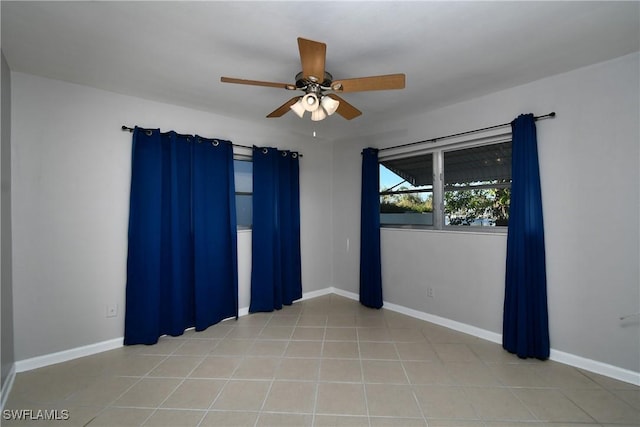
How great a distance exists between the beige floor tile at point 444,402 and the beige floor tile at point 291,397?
2.53 feet

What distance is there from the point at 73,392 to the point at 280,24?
9.77ft

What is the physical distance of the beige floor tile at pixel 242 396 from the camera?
186 cm

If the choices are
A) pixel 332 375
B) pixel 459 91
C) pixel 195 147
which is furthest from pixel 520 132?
pixel 195 147

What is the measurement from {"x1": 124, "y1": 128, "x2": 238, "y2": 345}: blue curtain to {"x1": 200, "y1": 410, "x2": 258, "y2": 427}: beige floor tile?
1.38m

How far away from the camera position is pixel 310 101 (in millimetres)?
1920

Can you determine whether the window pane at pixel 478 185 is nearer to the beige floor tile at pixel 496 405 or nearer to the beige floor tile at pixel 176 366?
the beige floor tile at pixel 496 405

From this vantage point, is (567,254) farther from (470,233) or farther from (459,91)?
(459,91)

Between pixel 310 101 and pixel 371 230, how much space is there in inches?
88.3

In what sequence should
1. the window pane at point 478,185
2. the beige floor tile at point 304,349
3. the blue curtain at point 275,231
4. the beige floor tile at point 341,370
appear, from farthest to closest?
the blue curtain at point 275,231
the window pane at point 478,185
the beige floor tile at point 304,349
the beige floor tile at point 341,370

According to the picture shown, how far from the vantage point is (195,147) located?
3080 mm

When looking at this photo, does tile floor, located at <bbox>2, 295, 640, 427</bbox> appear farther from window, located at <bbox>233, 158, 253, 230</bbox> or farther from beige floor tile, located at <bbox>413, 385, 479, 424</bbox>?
window, located at <bbox>233, 158, 253, 230</bbox>

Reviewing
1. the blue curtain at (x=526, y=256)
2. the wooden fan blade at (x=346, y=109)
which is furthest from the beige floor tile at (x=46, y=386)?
the blue curtain at (x=526, y=256)

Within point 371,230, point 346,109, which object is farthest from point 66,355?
point 371,230

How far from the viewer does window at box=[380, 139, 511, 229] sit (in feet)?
9.39
